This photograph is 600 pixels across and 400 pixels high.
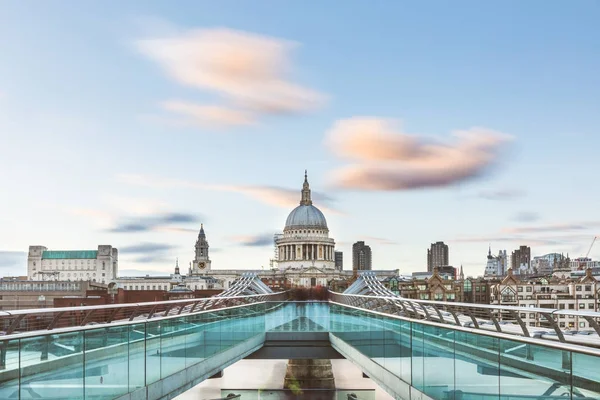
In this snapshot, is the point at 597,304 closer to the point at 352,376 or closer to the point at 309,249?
the point at 352,376

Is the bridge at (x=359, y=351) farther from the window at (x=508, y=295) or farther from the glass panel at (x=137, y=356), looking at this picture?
the window at (x=508, y=295)

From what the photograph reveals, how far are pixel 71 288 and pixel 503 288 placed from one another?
55.8 m

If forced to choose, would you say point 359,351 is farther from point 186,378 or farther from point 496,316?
point 496,316

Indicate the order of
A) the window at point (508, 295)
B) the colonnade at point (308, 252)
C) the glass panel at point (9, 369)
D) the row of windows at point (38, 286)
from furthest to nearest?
the colonnade at point (308, 252), the row of windows at point (38, 286), the window at point (508, 295), the glass panel at point (9, 369)

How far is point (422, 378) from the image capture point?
34.6 ft

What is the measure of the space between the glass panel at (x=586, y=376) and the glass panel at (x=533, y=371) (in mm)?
95

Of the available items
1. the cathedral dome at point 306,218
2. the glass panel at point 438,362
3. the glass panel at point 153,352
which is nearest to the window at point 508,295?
the glass panel at point 438,362

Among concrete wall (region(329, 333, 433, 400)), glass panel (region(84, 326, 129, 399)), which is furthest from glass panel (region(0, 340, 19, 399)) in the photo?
concrete wall (region(329, 333, 433, 400))

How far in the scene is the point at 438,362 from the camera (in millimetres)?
9805

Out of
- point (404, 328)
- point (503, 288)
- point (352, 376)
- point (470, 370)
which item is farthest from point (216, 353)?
point (503, 288)

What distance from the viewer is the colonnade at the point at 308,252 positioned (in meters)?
182

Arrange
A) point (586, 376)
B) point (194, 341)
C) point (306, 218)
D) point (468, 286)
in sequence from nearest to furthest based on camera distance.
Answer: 1. point (586, 376)
2. point (194, 341)
3. point (468, 286)
4. point (306, 218)

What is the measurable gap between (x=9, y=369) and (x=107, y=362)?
7.26 ft

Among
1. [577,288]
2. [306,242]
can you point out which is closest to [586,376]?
[577,288]
